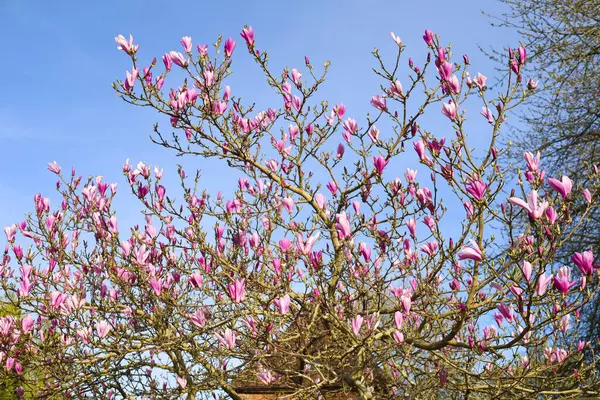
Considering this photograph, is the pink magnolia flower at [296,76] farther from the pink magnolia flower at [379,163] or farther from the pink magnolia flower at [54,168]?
the pink magnolia flower at [54,168]

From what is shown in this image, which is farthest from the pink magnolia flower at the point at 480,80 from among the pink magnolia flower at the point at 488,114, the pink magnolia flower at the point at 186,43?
the pink magnolia flower at the point at 186,43

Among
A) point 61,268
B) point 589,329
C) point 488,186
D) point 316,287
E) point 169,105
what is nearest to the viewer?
point 488,186

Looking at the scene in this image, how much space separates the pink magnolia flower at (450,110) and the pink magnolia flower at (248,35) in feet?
5.86

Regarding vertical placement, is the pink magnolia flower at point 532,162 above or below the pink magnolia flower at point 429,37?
below

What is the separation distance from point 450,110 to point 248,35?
6.14 feet

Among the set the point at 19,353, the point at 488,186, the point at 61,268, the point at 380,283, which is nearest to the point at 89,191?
the point at 61,268

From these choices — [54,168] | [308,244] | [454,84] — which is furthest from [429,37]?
[54,168]

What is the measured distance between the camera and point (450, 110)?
394 centimetres

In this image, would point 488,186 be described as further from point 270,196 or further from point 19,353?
point 19,353

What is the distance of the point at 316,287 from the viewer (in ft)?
14.4

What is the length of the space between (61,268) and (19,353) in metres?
0.86

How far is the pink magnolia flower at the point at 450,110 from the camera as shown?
3941 millimetres

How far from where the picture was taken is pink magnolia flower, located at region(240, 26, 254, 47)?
4.80m

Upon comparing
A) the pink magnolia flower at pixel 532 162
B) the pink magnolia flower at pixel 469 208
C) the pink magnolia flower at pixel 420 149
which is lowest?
the pink magnolia flower at pixel 469 208
